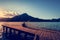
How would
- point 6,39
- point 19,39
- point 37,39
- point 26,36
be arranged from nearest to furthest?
point 37,39
point 26,36
point 19,39
point 6,39

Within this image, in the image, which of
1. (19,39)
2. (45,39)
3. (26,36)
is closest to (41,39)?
(45,39)

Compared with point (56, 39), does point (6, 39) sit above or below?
below

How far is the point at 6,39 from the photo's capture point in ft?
36.1

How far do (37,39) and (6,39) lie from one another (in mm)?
5504

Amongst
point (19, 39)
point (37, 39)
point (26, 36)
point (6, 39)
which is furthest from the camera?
point (6, 39)

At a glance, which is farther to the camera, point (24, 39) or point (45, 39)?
point (24, 39)

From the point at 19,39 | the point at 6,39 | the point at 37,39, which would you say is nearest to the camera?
the point at 37,39

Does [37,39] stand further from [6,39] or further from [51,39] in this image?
[6,39]

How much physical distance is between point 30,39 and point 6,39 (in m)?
3.35

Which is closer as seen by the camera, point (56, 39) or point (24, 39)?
point (56, 39)

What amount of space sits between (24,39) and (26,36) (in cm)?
15

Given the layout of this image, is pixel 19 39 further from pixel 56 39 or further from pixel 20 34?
pixel 56 39

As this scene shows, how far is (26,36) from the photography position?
749 cm

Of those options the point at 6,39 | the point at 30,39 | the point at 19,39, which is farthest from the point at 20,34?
the point at 6,39
